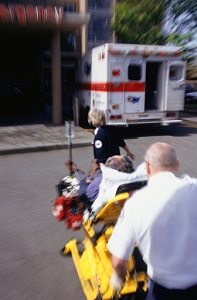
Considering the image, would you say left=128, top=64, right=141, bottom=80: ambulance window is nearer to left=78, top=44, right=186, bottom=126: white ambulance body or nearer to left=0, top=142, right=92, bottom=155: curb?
left=78, top=44, right=186, bottom=126: white ambulance body

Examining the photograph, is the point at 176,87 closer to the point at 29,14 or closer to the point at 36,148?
the point at 36,148

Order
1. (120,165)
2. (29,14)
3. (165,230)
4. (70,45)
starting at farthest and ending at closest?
(70,45) → (29,14) → (120,165) → (165,230)

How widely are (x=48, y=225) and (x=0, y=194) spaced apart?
1603mm

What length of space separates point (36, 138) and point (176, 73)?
5582 millimetres

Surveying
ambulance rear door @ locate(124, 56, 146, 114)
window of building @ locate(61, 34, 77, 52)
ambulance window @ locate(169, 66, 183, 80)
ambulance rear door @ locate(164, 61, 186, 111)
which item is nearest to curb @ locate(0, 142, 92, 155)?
ambulance rear door @ locate(124, 56, 146, 114)

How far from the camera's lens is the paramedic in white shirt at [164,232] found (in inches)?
68.4

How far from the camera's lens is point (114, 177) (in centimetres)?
283

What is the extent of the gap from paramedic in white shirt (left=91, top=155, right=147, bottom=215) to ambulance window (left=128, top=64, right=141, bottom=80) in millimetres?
8065

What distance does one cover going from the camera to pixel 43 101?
19875 millimetres

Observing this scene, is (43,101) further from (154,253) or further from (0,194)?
(154,253)

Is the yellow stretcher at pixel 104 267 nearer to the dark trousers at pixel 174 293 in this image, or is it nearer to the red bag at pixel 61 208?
the red bag at pixel 61 208

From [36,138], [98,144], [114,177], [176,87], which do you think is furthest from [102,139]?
[176,87]

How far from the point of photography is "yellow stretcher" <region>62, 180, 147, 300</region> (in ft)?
8.25

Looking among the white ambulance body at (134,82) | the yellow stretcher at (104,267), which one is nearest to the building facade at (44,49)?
the white ambulance body at (134,82)
